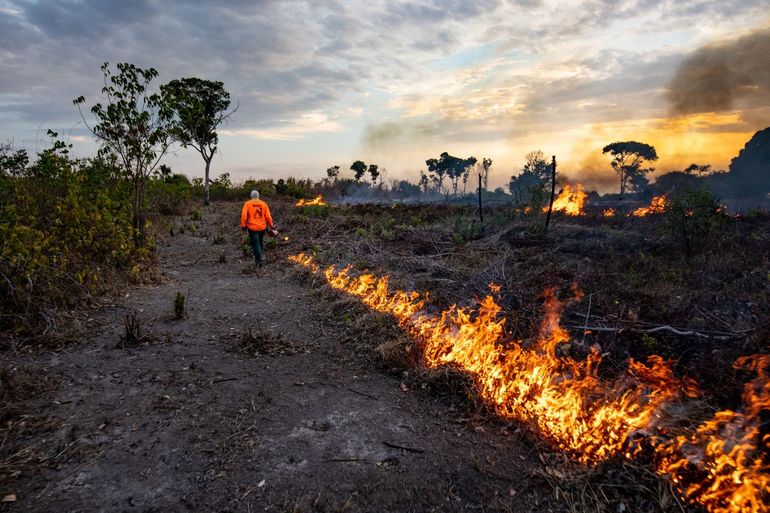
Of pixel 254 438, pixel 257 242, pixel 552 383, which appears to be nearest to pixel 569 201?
pixel 257 242

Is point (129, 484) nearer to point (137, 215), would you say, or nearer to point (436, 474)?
point (436, 474)

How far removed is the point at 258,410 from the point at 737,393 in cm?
463

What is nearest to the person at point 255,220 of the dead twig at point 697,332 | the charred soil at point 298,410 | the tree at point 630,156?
the charred soil at point 298,410

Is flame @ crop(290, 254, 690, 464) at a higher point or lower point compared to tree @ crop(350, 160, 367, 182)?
lower

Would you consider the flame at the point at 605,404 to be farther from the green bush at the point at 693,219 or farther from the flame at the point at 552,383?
the green bush at the point at 693,219

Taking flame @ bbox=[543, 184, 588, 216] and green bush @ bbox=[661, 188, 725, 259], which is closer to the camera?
green bush @ bbox=[661, 188, 725, 259]

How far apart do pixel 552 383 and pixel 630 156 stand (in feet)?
236

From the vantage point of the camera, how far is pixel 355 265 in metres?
9.16

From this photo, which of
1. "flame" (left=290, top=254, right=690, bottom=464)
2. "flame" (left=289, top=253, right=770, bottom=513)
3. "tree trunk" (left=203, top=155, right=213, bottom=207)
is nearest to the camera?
"flame" (left=289, top=253, right=770, bottom=513)

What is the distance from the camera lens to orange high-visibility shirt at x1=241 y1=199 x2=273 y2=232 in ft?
33.0

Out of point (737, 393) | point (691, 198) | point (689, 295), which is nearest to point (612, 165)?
point (691, 198)

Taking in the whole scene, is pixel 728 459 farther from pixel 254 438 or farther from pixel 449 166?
pixel 449 166

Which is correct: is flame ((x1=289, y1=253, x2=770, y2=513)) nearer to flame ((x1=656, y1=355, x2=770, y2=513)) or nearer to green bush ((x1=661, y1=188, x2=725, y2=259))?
flame ((x1=656, y1=355, x2=770, y2=513))

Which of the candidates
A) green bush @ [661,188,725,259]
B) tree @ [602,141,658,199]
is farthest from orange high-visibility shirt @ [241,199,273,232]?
tree @ [602,141,658,199]
